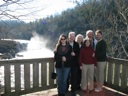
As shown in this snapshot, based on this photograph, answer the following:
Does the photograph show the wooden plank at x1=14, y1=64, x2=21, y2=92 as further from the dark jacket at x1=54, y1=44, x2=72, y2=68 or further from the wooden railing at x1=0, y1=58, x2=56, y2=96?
the dark jacket at x1=54, y1=44, x2=72, y2=68

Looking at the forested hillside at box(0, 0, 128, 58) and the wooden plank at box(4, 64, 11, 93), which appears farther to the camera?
the wooden plank at box(4, 64, 11, 93)

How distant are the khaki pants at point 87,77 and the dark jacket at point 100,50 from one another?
1.00ft

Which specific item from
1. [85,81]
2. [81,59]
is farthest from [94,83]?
[81,59]

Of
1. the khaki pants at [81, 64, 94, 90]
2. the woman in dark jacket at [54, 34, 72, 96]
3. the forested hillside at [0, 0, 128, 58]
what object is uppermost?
the forested hillside at [0, 0, 128, 58]

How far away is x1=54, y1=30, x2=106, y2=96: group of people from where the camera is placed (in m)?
4.68

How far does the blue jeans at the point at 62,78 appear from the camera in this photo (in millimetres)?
4730

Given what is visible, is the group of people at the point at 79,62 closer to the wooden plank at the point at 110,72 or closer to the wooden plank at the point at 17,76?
the wooden plank at the point at 110,72

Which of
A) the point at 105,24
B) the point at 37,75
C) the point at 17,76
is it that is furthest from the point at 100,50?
the point at 105,24

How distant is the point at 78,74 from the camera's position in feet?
17.2

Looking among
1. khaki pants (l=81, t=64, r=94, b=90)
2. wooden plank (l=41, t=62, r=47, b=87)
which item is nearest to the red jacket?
khaki pants (l=81, t=64, r=94, b=90)

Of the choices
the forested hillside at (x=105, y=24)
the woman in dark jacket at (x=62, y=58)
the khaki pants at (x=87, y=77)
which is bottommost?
the khaki pants at (x=87, y=77)

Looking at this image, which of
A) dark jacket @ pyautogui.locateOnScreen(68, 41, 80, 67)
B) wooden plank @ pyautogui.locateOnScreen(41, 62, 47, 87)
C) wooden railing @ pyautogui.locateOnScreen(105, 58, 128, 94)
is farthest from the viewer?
wooden railing @ pyautogui.locateOnScreen(105, 58, 128, 94)

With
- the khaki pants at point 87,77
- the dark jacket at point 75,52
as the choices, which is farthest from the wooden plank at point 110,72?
the dark jacket at point 75,52

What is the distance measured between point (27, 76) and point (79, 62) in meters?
1.29
